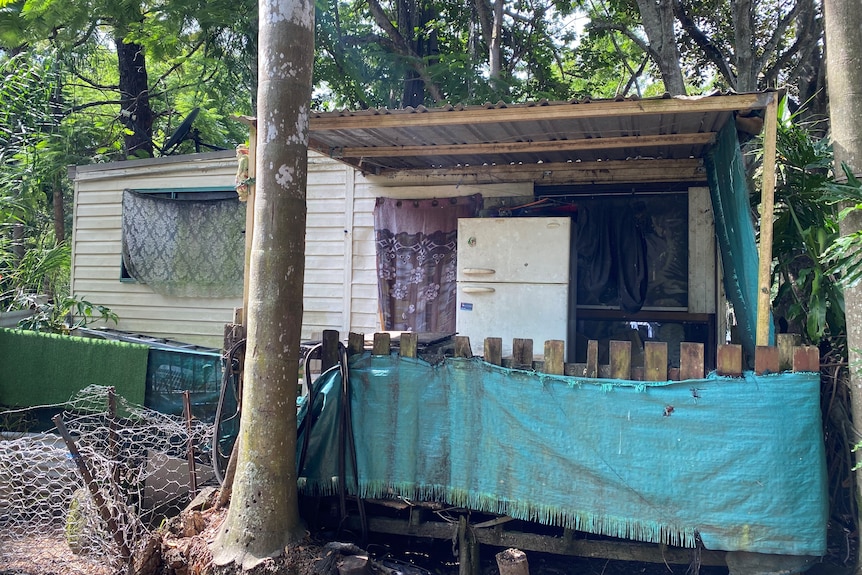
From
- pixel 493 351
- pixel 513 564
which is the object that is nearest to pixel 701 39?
pixel 493 351

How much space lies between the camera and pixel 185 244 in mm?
7805

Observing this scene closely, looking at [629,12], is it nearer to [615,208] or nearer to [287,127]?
[615,208]

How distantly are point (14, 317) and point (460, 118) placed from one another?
610cm

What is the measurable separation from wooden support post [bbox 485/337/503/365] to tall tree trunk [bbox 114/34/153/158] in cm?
1069

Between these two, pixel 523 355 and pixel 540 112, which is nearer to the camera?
pixel 523 355

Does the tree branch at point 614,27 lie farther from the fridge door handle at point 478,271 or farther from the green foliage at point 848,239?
the green foliage at point 848,239

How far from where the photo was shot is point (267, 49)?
3598 mm

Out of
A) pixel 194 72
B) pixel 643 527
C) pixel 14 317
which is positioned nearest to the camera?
pixel 643 527

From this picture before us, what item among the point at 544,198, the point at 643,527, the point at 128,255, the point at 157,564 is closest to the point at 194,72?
the point at 128,255

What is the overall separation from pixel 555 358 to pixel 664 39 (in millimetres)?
6180

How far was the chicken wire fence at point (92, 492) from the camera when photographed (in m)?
3.66

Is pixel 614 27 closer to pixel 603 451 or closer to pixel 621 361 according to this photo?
pixel 621 361

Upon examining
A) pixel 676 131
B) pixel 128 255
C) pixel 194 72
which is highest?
pixel 194 72

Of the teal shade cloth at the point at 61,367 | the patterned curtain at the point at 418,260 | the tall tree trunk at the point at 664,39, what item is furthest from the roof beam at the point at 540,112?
the tall tree trunk at the point at 664,39
